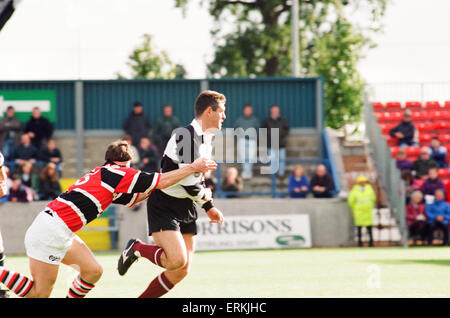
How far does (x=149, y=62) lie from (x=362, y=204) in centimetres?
1943

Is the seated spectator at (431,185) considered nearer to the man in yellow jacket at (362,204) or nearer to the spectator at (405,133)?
the man in yellow jacket at (362,204)

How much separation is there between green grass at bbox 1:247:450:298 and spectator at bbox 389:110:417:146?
17.7 ft

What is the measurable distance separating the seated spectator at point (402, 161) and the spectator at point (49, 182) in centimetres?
818

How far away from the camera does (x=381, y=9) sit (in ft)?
121

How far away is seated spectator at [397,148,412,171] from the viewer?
2130 centimetres

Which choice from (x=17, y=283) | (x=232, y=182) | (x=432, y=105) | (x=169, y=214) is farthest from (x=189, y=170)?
(x=432, y=105)

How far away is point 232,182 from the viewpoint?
70.1 ft

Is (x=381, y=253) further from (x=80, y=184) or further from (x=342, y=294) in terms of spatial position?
(x=80, y=184)

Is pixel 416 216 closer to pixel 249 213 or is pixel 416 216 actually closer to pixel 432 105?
pixel 249 213

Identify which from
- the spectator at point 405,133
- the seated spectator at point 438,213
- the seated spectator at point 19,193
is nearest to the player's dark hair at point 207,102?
the seated spectator at point 438,213

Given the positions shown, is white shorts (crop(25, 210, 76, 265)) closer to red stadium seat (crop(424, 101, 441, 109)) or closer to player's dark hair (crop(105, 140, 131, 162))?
player's dark hair (crop(105, 140, 131, 162))

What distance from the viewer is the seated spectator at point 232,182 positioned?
21344 mm

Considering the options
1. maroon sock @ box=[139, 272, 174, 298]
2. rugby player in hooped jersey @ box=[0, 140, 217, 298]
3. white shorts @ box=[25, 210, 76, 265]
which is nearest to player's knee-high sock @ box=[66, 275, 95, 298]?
rugby player in hooped jersey @ box=[0, 140, 217, 298]
